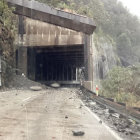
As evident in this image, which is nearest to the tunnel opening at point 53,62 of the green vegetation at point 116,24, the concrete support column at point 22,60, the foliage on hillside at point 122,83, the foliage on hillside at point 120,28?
the concrete support column at point 22,60

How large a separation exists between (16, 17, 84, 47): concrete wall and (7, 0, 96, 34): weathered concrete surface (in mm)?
864

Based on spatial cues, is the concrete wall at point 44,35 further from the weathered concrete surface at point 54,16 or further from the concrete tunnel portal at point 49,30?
the weathered concrete surface at point 54,16

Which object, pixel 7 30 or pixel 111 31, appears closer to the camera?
pixel 7 30

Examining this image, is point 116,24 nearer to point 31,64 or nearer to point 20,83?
point 31,64

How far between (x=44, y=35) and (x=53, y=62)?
26335 millimetres

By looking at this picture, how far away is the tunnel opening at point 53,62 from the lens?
39906 mm

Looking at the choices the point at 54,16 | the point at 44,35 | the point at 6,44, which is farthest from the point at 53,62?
the point at 6,44

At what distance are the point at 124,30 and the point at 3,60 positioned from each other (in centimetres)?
7436

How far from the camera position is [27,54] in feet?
125

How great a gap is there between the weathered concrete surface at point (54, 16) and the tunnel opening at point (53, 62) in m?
4.04

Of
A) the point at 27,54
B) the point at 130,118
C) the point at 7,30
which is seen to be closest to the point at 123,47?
the point at 27,54

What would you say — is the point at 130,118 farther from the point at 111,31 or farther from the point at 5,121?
the point at 111,31

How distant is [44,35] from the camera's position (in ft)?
113

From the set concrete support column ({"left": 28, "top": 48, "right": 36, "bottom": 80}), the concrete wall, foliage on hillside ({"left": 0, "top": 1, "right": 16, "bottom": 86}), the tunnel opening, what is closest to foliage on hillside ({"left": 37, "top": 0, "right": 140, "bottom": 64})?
the tunnel opening
